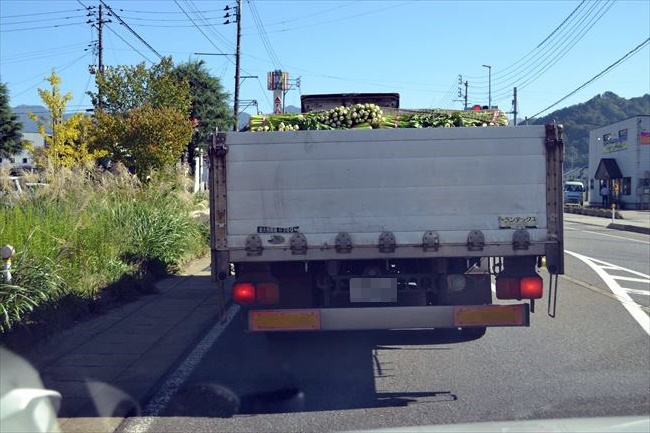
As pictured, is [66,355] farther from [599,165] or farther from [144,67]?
[599,165]

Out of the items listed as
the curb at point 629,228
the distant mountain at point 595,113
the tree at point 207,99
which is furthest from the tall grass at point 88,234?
the distant mountain at point 595,113

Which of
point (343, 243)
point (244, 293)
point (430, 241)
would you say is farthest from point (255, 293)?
point (430, 241)

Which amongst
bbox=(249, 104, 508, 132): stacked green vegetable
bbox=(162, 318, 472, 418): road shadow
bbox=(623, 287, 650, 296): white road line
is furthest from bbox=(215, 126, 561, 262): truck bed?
bbox=(623, 287, 650, 296): white road line

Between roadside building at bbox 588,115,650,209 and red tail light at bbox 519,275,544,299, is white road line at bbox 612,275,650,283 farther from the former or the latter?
roadside building at bbox 588,115,650,209

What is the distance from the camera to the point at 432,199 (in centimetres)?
609

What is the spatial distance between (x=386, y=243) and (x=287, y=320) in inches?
44.4

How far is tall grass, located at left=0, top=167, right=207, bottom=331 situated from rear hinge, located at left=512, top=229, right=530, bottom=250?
15.9 ft

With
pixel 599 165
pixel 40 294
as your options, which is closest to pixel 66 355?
pixel 40 294

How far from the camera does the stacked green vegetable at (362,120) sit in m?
7.18

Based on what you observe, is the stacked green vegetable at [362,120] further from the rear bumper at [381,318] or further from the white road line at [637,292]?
the white road line at [637,292]

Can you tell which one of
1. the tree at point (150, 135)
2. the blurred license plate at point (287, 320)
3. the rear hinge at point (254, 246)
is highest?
the tree at point (150, 135)

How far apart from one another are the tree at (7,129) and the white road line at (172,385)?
110ft

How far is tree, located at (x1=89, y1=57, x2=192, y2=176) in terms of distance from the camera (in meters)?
17.8

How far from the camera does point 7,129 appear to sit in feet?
127
